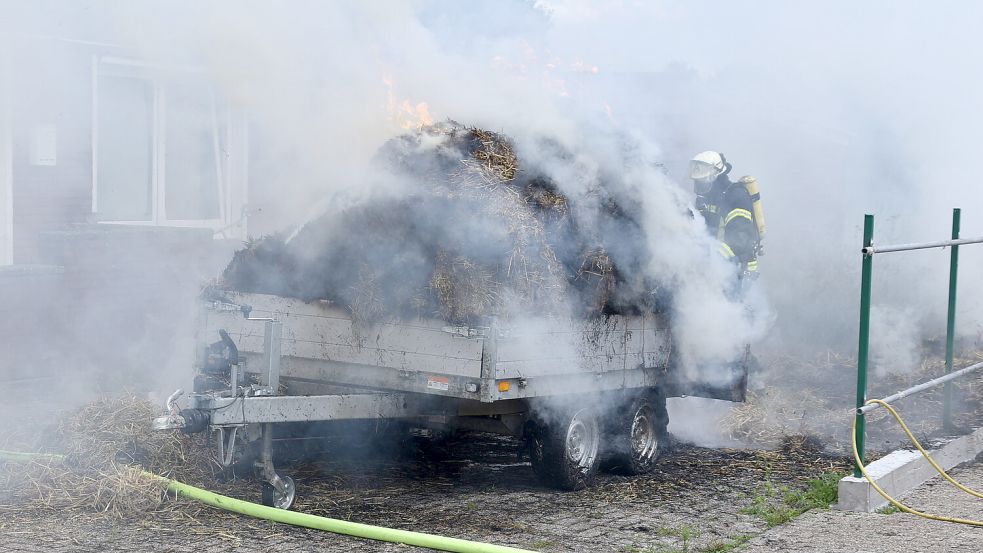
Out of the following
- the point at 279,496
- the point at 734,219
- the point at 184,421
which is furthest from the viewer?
the point at 734,219

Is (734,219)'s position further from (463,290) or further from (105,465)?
(105,465)

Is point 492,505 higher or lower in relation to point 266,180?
lower

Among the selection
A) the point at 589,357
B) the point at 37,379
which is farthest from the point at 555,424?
the point at 37,379

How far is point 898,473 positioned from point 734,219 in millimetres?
3220

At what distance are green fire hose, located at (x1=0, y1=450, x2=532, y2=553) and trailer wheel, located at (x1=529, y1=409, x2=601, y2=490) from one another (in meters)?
1.54

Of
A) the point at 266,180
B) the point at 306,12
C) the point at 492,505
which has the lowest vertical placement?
the point at 492,505

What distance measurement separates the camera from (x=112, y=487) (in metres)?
6.34

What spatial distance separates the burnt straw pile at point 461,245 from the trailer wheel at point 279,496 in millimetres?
1110

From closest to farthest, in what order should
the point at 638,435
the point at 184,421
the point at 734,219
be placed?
the point at 184,421 < the point at 638,435 < the point at 734,219

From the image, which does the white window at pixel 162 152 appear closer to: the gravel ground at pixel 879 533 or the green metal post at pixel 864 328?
the green metal post at pixel 864 328

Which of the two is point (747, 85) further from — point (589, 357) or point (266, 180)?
point (589, 357)

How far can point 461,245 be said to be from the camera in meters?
6.94

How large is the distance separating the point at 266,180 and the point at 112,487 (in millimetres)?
6236

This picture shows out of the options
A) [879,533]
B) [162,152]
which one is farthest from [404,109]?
[162,152]
